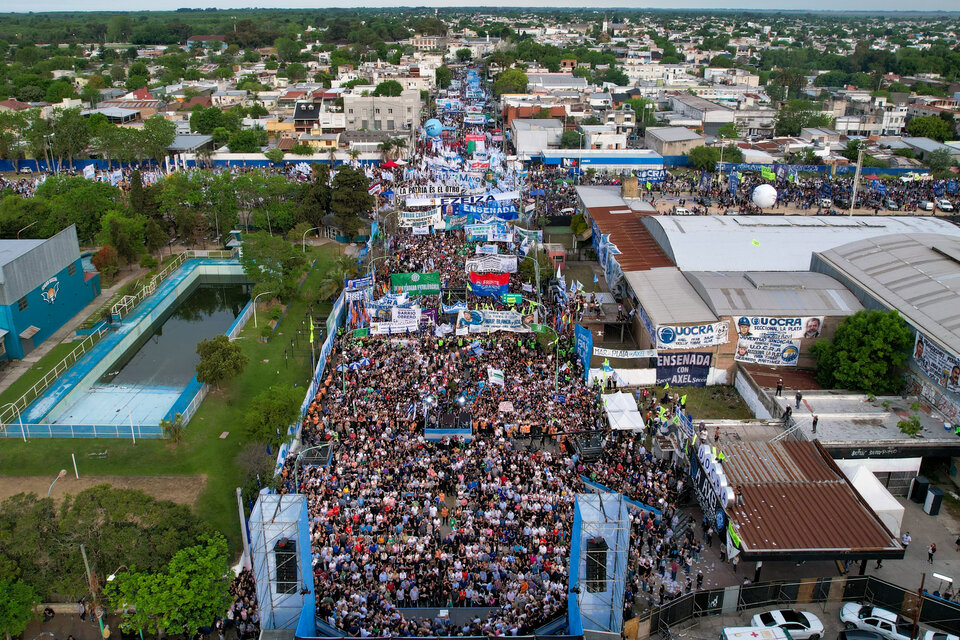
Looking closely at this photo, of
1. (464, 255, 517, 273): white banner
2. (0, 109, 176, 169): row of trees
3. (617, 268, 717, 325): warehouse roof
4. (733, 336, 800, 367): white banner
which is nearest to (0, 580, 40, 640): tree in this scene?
(617, 268, 717, 325): warehouse roof

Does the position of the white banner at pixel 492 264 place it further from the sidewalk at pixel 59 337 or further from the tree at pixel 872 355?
the sidewalk at pixel 59 337

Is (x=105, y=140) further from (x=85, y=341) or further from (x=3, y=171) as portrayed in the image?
(x=85, y=341)

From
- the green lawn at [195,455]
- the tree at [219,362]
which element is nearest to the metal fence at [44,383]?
the green lawn at [195,455]

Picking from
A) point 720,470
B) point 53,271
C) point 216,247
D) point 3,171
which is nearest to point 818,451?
point 720,470

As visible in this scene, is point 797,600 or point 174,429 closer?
point 797,600

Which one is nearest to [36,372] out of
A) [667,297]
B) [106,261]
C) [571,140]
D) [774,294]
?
[106,261]

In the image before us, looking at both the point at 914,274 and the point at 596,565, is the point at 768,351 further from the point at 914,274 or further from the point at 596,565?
the point at 596,565

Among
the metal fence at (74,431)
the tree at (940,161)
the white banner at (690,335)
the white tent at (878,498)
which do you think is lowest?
the metal fence at (74,431)
